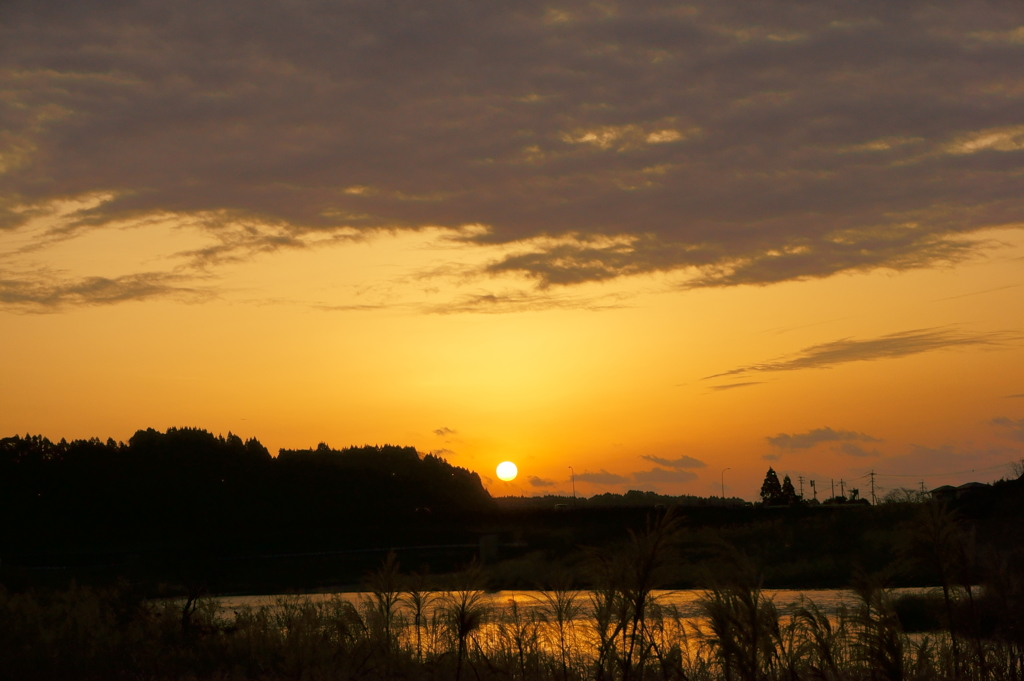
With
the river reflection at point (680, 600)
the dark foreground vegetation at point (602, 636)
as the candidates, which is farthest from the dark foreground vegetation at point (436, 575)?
the river reflection at point (680, 600)

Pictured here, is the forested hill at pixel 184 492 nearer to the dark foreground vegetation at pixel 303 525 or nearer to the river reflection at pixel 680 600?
the dark foreground vegetation at pixel 303 525

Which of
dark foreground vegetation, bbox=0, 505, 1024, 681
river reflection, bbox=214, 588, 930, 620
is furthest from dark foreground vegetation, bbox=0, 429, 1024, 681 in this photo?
river reflection, bbox=214, 588, 930, 620

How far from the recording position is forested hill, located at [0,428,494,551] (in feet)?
441

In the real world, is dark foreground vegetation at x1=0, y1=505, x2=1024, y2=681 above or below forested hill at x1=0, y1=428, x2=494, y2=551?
below

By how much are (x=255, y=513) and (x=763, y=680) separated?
Answer: 150096mm

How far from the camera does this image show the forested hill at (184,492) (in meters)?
134

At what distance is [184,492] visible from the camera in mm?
154875

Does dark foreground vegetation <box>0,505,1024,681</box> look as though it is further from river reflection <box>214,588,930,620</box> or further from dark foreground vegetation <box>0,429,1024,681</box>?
river reflection <box>214,588,930,620</box>

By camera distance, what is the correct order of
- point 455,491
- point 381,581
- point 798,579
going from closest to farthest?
point 381,581 → point 798,579 → point 455,491

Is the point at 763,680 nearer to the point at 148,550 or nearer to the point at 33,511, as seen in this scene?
the point at 148,550

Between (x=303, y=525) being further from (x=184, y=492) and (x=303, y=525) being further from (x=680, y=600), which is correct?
(x=680, y=600)

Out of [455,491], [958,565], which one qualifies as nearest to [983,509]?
[958,565]

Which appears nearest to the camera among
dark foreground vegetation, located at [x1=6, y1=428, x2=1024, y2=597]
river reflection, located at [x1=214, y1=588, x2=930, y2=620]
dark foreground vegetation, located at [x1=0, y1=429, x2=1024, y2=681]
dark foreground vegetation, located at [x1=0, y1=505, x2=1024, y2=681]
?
dark foreground vegetation, located at [x1=0, y1=505, x2=1024, y2=681]

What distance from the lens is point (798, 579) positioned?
8512cm
